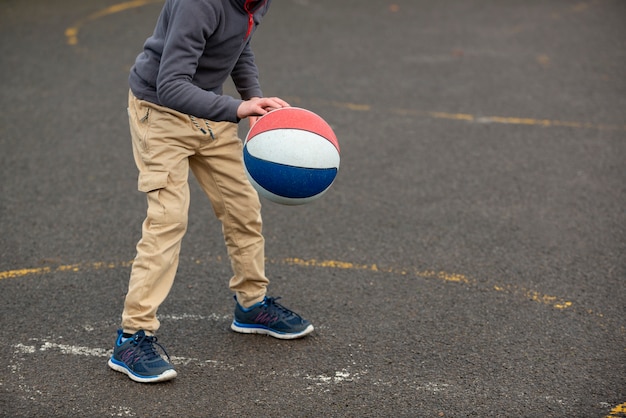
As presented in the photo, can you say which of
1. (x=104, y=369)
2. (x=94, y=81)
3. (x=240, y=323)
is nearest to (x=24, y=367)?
(x=104, y=369)

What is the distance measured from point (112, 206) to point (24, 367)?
2.22 m

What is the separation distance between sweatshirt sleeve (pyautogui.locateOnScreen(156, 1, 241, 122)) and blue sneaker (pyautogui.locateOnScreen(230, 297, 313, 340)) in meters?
1.18

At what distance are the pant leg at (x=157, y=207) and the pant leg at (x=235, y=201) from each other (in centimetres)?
18

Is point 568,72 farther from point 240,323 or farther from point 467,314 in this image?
point 240,323

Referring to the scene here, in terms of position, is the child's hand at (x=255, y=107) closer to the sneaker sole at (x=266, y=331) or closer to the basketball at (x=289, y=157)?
the basketball at (x=289, y=157)

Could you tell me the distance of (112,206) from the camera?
6379 mm

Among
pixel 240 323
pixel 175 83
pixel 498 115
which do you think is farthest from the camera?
pixel 498 115

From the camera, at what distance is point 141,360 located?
419cm

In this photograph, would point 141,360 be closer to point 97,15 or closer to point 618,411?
point 618,411

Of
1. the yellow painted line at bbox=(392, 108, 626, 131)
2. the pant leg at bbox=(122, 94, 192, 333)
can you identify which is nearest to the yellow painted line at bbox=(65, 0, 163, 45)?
the yellow painted line at bbox=(392, 108, 626, 131)

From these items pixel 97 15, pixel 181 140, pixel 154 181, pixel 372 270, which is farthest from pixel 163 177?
pixel 97 15

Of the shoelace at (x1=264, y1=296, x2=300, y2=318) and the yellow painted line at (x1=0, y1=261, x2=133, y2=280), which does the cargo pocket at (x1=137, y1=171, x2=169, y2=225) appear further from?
the yellow painted line at (x1=0, y1=261, x2=133, y2=280)

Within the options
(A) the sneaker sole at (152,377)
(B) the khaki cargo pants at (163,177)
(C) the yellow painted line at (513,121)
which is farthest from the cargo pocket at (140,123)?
(C) the yellow painted line at (513,121)

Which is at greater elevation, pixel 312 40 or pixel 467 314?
pixel 312 40
